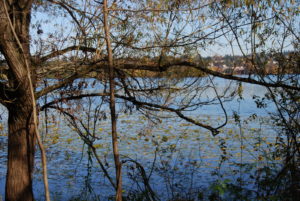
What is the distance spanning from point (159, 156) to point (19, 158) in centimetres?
357

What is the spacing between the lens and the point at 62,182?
7598mm

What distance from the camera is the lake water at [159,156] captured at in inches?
249

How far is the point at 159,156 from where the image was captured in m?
8.34

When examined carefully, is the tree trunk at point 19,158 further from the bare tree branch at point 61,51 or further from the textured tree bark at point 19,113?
the bare tree branch at point 61,51

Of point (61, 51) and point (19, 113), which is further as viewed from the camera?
point (19, 113)

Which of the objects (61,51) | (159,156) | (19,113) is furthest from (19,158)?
(159,156)

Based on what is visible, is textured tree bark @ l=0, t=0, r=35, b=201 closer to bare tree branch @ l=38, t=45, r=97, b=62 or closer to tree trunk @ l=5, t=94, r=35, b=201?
tree trunk @ l=5, t=94, r=35, b=201

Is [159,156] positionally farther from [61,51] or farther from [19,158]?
[61,51]

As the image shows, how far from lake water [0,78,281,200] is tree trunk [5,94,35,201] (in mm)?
438

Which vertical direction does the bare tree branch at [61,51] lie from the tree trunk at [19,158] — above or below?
above

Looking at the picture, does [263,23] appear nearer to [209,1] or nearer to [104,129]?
[209,1]

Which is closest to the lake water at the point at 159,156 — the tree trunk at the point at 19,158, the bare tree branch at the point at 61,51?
the tree trunk at the point at 19,158

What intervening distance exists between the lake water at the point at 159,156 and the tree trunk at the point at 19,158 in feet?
1.44

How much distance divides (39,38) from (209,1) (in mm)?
2290
